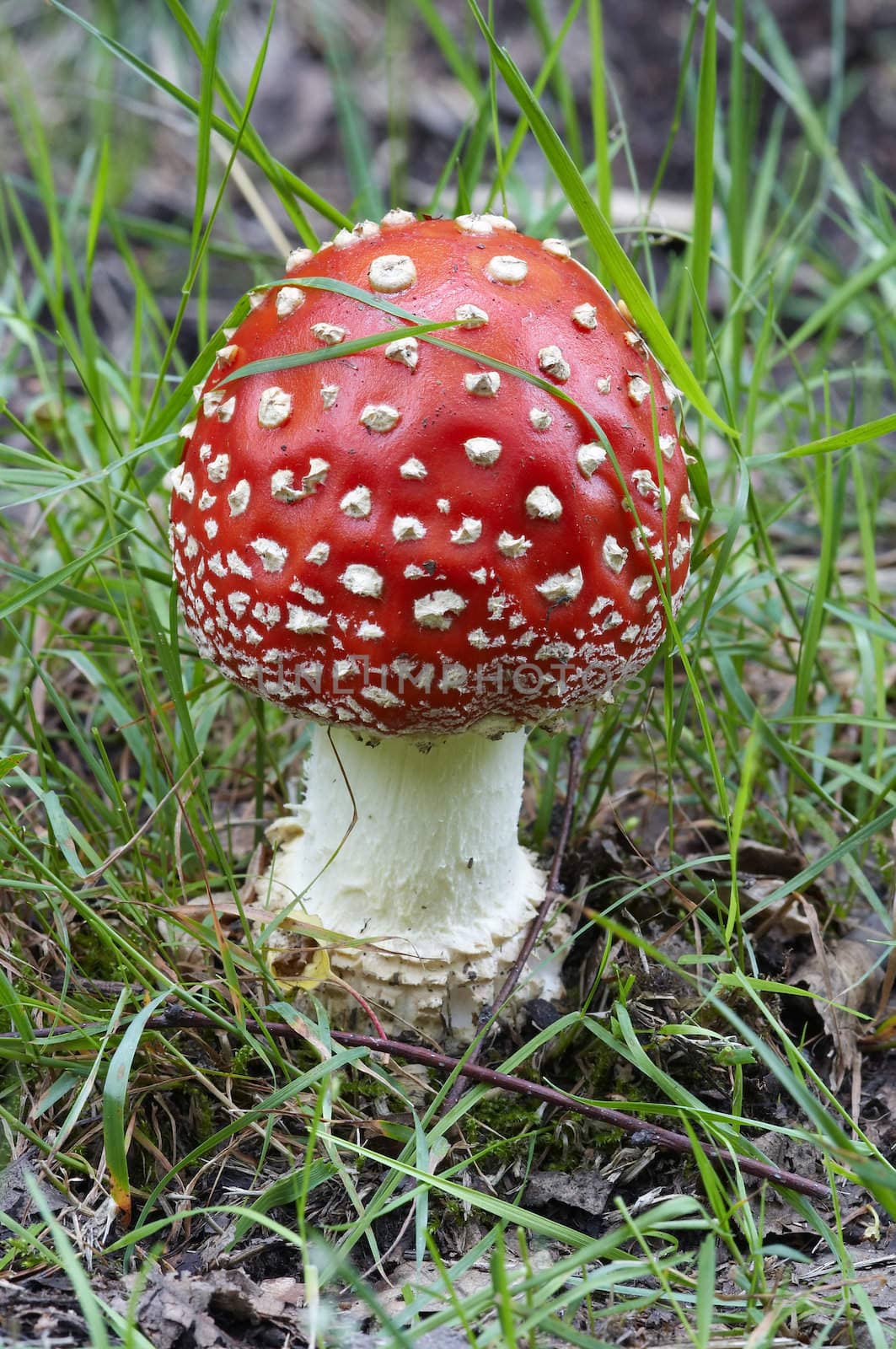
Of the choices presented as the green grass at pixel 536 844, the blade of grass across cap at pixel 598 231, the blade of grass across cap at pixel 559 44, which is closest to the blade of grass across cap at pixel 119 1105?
the green grass at pixel 536 844

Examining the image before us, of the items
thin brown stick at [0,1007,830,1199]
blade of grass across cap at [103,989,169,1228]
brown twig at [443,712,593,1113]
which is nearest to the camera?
blade of grass across cap at [103,989,169,1228]

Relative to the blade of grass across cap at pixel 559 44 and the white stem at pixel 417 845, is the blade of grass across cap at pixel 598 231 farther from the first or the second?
the white stem at pixel 417 845

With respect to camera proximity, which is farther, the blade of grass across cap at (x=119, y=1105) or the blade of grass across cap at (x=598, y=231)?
the blade of grass across cap at (x=598, y=231)

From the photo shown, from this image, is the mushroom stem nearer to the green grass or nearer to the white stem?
the white stem

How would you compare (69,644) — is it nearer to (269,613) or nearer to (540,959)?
(269,613)

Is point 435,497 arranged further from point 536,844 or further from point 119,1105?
point 536,844

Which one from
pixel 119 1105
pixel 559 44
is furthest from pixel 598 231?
pixel 119 1105

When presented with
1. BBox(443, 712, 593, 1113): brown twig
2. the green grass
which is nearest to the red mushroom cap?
the green grass
